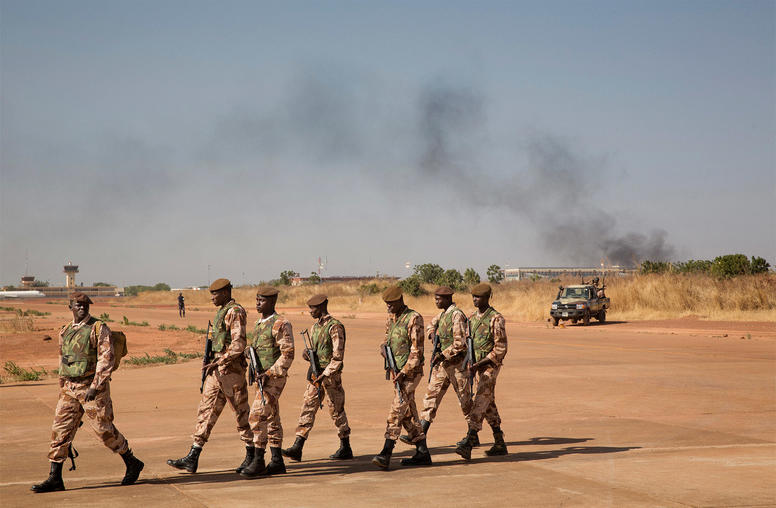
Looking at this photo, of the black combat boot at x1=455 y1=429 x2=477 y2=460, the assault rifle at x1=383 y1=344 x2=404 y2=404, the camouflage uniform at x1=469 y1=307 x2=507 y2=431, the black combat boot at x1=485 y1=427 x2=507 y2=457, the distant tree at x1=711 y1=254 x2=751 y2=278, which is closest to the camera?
the assault rifle at x1=383 y1=344 x2=404 y2=404

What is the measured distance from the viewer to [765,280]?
46.0 m

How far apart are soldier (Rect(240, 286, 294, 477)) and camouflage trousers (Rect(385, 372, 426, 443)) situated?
1.30 metres

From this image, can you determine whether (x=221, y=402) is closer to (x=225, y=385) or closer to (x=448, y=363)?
(x=225, y=385)

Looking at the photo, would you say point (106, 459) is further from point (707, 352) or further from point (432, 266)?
point (432, 266)

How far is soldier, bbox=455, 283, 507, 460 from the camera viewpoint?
10398mm

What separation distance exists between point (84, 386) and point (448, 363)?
413 cm

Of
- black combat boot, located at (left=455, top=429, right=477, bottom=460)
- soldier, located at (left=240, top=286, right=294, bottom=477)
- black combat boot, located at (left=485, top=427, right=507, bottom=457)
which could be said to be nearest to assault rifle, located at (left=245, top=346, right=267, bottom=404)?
soldier, located at (left=240, top=286, right=294, bottom=477)

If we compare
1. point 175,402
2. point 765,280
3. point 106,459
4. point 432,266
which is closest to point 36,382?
point 175,402

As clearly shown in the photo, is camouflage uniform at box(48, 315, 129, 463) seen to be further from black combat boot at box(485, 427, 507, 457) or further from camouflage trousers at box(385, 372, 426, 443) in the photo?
black combat boot at box(485, 427, 507, 457)

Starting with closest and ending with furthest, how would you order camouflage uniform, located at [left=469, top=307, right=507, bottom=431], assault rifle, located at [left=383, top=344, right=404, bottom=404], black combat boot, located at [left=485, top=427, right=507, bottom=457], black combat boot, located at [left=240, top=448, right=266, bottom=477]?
black combat boot, located at [left=240, top=448, right=266, bottom=477]
assault rifle, located at [left=383, top=344, right=404, bottom=404]
camouflage uniform, located at [left=469, top=307, right=507, bottom=431]
black combat boot, located at [left=485, top=427, right=507, bottom=457]

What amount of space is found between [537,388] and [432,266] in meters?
78.3

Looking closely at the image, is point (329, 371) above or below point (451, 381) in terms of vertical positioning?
above

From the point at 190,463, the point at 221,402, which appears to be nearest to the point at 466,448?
the point at 221,402

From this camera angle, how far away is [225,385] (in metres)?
9.52
